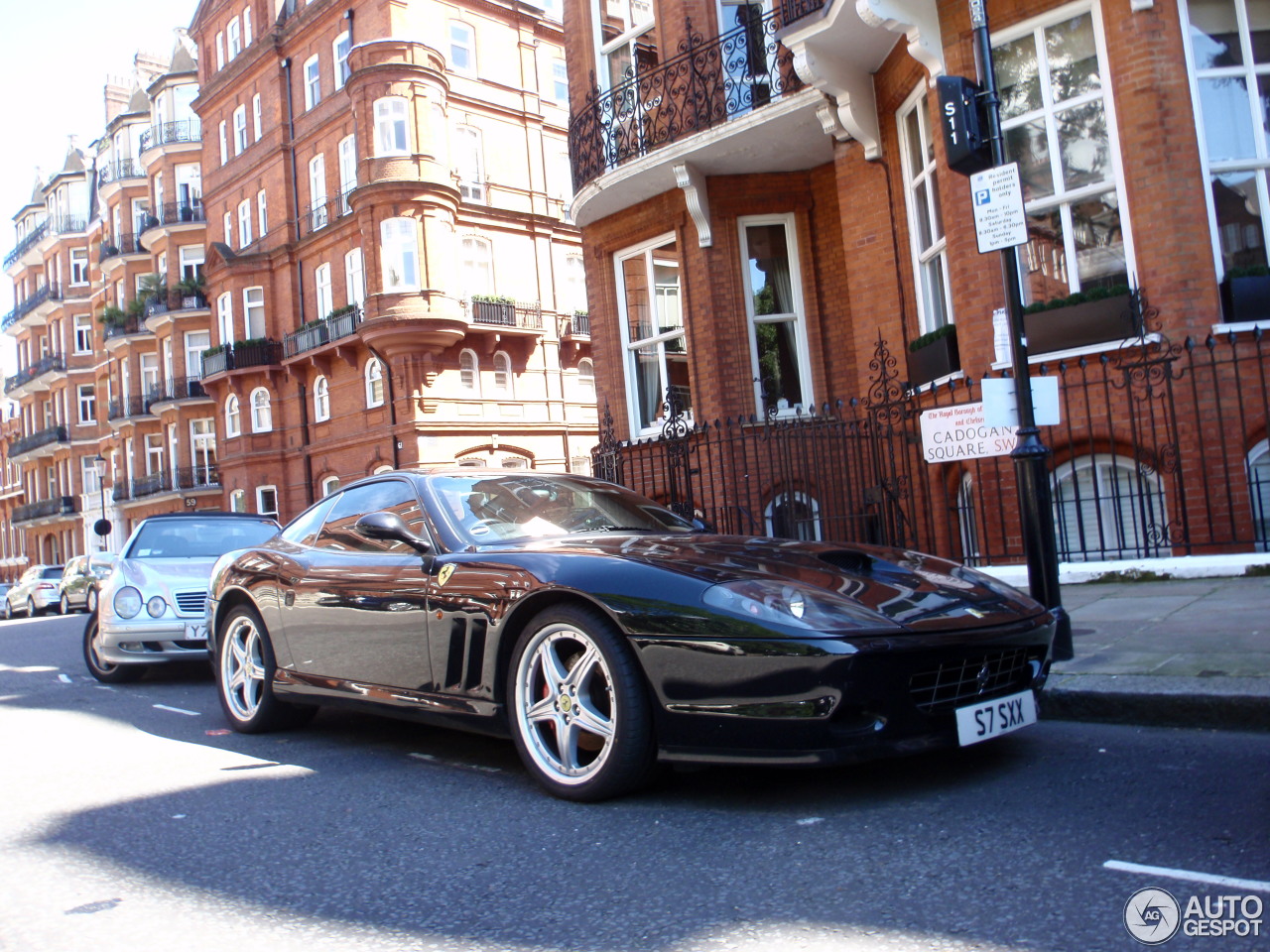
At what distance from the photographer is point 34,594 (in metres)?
28.2

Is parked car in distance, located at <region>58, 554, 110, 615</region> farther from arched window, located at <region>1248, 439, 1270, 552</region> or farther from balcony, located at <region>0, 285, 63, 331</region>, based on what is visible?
balcony, located at <region>0, 285, 63, 331</region>

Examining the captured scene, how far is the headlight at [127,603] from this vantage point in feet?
28.6

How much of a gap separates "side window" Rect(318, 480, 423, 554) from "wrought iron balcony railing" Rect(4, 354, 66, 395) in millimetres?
55726

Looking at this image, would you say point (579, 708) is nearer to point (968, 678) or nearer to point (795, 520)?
point (968, 678)

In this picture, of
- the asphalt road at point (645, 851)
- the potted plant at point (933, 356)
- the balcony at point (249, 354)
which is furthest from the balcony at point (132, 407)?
the asphalt road at point (645, 851)

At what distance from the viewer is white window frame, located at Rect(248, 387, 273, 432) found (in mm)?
34806

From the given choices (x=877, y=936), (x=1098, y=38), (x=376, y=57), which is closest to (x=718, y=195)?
(x=1098, y=38)

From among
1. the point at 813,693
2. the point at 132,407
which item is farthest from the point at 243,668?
the point at 132,407

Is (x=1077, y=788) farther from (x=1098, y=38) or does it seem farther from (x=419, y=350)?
(x=419, y=350)

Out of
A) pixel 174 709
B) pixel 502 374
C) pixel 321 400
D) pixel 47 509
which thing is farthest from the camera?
pixel 47 509

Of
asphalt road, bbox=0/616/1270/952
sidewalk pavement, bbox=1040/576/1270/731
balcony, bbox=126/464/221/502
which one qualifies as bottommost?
asphalt road, bbox=0/616/1270/952

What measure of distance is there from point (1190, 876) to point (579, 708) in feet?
6.67

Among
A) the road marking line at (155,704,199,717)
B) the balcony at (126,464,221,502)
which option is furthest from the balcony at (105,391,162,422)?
the road marking line at (155,704,199,717)

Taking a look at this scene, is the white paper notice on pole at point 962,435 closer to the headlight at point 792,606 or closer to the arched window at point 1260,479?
the headlight at point 792,606
